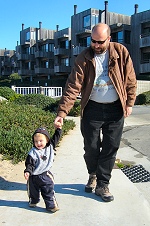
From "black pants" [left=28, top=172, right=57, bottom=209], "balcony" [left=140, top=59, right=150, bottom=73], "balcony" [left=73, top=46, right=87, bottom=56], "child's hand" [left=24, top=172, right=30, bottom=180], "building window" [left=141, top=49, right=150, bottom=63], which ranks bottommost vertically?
"black pants" [left=28, top=172, right=57, bottom=209]

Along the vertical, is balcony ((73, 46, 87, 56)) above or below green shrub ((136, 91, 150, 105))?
above

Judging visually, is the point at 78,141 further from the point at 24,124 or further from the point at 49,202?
the point at 49,202

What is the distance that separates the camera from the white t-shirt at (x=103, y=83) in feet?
9.69

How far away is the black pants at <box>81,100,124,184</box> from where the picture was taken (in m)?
3.06

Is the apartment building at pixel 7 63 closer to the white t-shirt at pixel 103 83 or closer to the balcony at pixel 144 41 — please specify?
the balcony at pixel 144 41

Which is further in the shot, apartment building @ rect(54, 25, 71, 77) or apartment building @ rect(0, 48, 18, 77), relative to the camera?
apartment building @ rect(0, 48, 18, 77)

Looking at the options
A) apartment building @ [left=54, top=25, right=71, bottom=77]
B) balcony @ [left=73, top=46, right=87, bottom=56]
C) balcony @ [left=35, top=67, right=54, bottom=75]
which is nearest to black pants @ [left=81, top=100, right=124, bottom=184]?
balcony @ [left=73, top=46, right=87, bottom=56]

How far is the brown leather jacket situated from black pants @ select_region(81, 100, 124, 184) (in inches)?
5.5

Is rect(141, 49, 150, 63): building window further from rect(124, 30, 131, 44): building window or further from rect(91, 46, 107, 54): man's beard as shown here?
rect(91, 46, 107, 54): man's beard

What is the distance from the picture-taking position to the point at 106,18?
36.0m

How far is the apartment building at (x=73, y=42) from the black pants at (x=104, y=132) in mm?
28552

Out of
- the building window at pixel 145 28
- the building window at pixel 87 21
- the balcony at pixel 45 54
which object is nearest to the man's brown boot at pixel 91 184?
the building window at pixel 145 28

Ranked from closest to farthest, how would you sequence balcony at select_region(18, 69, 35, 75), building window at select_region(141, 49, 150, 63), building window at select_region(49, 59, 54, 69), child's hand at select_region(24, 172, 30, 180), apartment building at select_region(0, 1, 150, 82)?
child's hand at select_region(24, 172, 30, 180) → building window at select_region(141, 49, 150, 63) → apartment building at select_region(0, 1, 150, 82) → building window at select_region(49, 59, 54, 69) → balcony at select_region(18, 69, 35, 75)

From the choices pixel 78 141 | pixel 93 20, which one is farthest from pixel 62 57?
pixel 78 141
